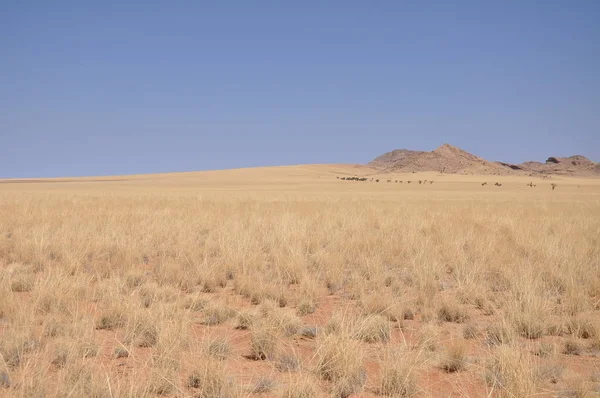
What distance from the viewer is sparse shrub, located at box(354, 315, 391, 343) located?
16.9 feet

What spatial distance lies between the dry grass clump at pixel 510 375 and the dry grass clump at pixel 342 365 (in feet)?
3.52

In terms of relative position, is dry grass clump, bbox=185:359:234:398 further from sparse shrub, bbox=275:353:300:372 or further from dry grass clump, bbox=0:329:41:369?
dry grass clump, bbox=0:329:41:369

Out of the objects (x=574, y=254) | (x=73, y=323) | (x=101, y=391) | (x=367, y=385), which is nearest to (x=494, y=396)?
(x=367, y=385)

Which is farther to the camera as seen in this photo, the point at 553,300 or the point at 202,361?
the point at 553,300

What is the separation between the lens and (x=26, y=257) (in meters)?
9.41

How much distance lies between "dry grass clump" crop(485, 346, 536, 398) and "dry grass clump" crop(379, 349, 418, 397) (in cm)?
63

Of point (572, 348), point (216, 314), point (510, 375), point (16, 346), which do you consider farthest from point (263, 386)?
point (572, 348)

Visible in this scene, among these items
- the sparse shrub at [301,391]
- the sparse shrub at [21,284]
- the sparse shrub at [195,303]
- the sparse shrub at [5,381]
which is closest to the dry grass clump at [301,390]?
the sparse shrub at [301,391]

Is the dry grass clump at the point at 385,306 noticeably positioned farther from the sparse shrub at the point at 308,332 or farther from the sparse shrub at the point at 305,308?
the sparse shrub at the point at 308,332

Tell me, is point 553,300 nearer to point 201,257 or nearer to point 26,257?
point 201,257

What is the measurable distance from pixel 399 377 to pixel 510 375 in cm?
87

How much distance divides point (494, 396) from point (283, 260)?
5473mm

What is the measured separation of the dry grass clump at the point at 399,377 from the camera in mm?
3945

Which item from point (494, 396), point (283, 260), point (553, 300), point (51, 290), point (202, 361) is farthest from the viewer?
point (283, 260)
